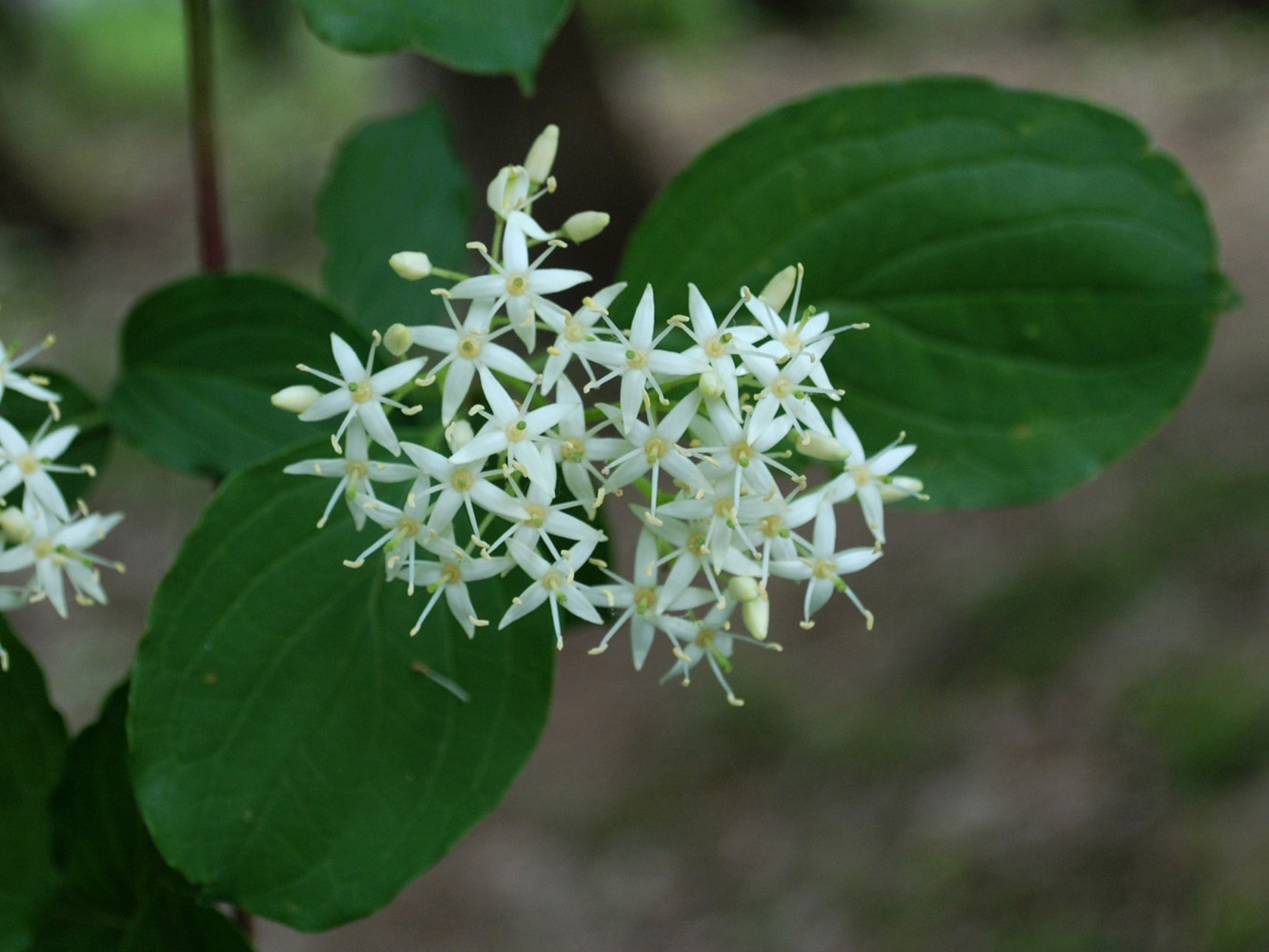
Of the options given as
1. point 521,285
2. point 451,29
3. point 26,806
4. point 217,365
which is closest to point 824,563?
point 521,285

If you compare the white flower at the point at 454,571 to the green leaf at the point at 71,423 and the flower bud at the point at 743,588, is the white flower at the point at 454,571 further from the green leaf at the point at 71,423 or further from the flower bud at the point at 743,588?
the green leaf at the point at 71,423

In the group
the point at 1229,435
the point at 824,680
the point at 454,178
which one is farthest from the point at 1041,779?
the point at 454,178

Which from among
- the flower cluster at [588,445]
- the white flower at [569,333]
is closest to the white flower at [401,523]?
the flower cluster at [588,445]

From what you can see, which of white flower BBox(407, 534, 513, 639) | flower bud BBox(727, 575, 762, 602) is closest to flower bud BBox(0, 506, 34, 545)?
white flower BBox(407, 534, 513, 639)

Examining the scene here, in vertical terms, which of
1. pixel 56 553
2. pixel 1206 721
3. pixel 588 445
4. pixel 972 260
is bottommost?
pixel 56 553

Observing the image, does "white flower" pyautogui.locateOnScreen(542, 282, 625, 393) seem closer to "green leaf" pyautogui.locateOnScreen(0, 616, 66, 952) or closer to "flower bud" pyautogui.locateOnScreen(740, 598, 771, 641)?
"flower bud" pyautogui.locateOnScreen(740, 598, 771, 641)

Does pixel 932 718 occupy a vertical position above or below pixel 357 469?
above

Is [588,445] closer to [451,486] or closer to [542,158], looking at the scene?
[451,486]
